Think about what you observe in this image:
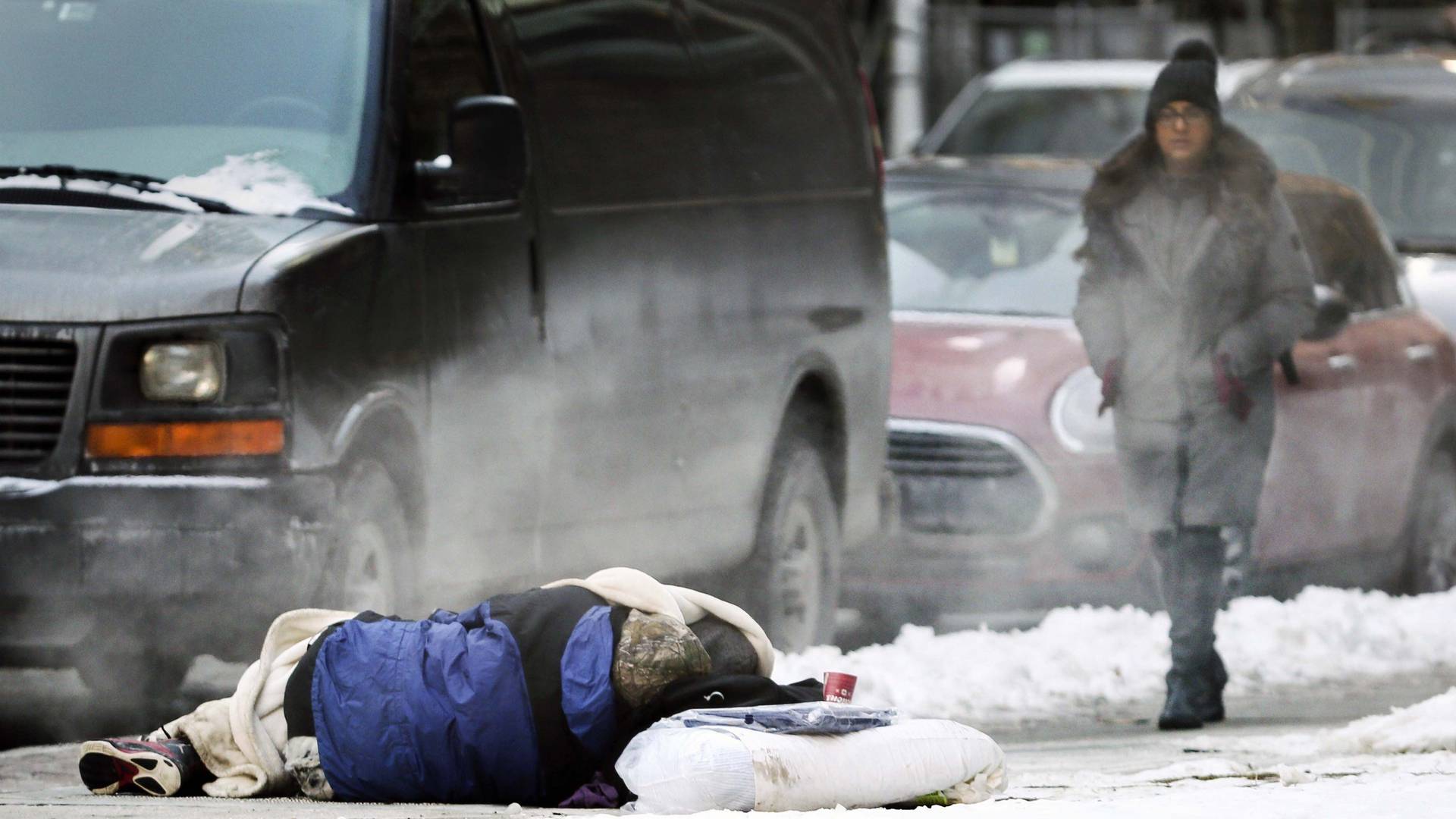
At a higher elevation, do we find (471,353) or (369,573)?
(471,353)

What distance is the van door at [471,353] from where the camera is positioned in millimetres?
6625

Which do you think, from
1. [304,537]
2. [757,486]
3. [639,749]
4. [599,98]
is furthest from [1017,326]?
[639,749]

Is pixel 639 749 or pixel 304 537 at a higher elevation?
pixel 304 537

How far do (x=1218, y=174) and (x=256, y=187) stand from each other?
2.76m

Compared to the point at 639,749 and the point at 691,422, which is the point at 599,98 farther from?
the point at 639,749

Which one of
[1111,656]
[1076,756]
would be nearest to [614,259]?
[1076,756]

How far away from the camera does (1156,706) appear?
814cm

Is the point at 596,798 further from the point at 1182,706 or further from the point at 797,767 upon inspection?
the point at 1182,706

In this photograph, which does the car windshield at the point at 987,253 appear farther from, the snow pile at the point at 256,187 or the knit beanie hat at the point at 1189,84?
the snow pile at the point at 256,187

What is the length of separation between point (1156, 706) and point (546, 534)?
2047mm

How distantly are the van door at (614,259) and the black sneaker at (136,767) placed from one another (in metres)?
1.64

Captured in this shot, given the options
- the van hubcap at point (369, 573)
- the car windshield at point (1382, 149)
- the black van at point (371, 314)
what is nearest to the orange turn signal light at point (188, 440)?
the black van at point (371, 314)

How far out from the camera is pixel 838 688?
5602 millimetres

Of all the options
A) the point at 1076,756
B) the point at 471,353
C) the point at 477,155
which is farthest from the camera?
the point at 1076,756
